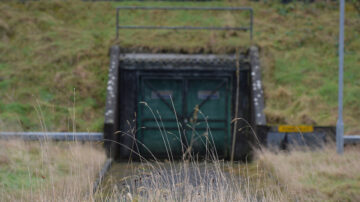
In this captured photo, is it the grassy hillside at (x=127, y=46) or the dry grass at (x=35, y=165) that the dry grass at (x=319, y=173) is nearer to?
the grassy hillside at (x=127, y=46)

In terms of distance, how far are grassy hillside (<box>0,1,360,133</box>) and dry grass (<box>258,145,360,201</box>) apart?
88.6 inches

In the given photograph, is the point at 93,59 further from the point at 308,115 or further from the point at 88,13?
the point at 308,115

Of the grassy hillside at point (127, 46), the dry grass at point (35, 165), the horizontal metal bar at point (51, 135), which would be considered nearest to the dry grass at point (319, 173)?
the grassy hillside at point (127, 46)

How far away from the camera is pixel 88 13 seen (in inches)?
688

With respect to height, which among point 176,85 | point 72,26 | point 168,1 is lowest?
point 176,85

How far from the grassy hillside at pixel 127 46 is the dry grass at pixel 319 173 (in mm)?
2250

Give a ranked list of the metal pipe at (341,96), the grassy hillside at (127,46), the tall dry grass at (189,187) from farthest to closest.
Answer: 1. the grassy hillside at (127,46)
2. the metal pipe at (341,96)
3. the tall dry grass at (189,187)

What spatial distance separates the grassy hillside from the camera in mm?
12656

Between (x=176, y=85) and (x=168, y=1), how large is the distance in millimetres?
Answer: 5898

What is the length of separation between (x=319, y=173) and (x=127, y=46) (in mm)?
7654

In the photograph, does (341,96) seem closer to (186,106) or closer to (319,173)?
Answer: (319,173)

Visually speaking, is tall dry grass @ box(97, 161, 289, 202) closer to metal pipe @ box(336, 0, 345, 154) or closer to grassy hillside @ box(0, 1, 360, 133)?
metal pipe @ box(336, 0, 345, 154)

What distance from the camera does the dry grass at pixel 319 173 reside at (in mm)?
6892

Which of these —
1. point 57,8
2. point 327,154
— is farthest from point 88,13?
point 327,154
